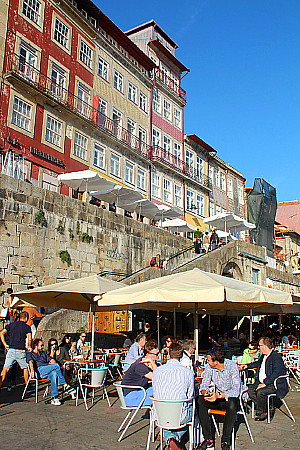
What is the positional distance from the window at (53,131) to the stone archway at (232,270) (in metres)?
9.64

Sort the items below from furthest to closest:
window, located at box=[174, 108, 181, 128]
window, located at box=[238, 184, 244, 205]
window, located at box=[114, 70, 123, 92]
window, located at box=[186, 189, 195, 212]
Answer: window, located at box=[238, 184, 244, 205] → window, located at box=[174, 108, 181, 128] → window, located at box=[186, 189, 195, 212] → window, located at box=[114, 70, 123, 92]

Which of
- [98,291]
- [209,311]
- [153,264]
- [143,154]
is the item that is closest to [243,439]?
[98,291]

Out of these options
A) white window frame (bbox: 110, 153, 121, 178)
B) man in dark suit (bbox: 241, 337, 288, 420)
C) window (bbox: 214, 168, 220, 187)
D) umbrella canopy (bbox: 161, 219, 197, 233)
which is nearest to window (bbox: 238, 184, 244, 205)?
window (bbox: 214, 168, 220, 187)

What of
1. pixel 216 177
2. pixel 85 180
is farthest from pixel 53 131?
pixel 216 177

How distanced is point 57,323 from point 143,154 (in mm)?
16869

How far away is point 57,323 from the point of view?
11492 mm

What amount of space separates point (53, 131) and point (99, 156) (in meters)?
3.53

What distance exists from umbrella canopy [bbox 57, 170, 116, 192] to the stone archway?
643 cm

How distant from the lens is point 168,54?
31109 mm

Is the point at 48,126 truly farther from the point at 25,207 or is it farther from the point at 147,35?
the point at 147,35

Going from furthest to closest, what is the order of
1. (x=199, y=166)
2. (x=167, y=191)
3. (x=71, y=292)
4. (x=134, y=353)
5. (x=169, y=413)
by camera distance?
(x=199, y=166)
(x=167, y=191)
(x=71, y=292)
(x=134, y=353)
(x=169, y=413)

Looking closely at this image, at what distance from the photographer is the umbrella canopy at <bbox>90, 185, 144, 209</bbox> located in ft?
64.3

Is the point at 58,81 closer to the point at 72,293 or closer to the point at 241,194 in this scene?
the point at 72,293

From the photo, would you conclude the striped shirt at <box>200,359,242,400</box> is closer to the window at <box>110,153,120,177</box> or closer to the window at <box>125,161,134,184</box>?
the window at <box>110,153,120,177</box>
